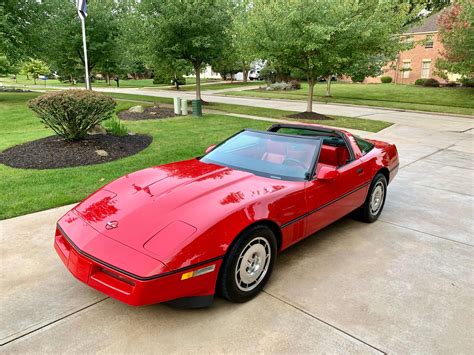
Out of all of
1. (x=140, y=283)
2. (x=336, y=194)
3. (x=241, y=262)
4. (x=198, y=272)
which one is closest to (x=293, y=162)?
(x=336, y=194)

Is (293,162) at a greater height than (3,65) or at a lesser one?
lesser

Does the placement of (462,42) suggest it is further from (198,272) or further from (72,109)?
(198,272)

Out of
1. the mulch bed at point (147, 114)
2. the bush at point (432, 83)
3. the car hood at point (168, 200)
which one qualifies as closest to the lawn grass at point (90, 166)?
the mulch bed at point (147, 114)

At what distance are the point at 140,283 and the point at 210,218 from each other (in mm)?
678

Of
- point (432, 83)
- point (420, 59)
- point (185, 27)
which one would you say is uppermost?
point (420, 59)

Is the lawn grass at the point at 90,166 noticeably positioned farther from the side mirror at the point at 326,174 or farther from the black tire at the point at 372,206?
the black tire at the point at 372,206

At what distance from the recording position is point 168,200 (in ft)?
10.1

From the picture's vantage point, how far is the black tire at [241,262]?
2.76m

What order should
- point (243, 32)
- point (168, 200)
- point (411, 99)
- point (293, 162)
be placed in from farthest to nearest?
point (411, 99)
point (243, 32)
point (293, 162)
point (168, 200)

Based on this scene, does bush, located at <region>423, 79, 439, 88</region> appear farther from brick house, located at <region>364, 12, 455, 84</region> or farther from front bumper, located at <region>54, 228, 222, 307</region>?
front bumper, located at <region>54, 228, 222, 307</region>

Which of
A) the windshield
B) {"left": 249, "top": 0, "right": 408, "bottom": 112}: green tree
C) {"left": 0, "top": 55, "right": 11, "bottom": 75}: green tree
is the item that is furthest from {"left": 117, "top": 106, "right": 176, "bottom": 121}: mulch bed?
{"left": 0, "top": 55, "right": 11, "bottom": 75}: green tree

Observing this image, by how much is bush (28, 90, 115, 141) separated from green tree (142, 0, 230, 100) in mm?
8406

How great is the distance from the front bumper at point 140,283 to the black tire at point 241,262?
11cm

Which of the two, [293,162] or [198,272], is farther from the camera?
[293,162]
